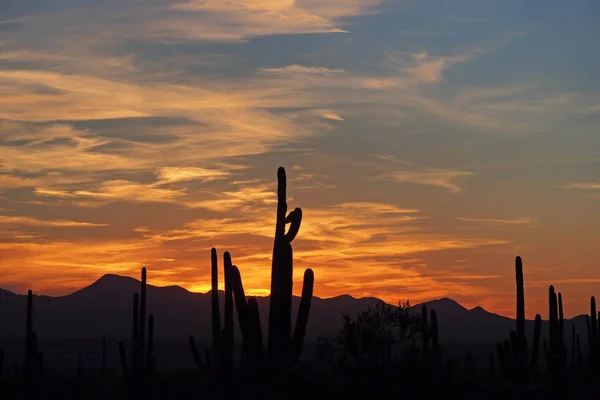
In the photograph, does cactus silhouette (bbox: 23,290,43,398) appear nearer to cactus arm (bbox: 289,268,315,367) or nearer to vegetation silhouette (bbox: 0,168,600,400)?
vegetation silhouette (bbox: 0,168,600,400)

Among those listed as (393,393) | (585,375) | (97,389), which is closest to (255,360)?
(393,393)

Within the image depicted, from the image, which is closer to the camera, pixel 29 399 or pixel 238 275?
pixel 238 275

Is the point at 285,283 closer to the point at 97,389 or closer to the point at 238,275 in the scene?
the point at 238,275

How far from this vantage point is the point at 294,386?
2669cm

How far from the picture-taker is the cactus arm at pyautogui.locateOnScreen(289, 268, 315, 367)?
2592 cm

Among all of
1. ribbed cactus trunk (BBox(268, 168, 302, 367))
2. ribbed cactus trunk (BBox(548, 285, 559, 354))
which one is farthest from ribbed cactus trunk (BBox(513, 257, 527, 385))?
ribbed cactus trunk (BBox(268, 168, 302, 367))

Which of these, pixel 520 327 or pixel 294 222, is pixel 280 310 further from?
pixel 520 327

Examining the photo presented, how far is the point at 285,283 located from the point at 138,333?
33.9ft

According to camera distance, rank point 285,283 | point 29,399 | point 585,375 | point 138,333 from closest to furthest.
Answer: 1. point 285,283
2. point 29,399
3. point 138,333
4. point 585,375

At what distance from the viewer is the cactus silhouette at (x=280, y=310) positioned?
2586cm

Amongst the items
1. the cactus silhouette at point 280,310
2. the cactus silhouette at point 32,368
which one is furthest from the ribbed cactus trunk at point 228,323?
the cactus silhouette at point 32,368

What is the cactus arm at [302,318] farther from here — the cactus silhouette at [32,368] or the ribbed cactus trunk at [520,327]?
the cactus silhouette at [32,368]

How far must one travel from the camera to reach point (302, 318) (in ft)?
85.5

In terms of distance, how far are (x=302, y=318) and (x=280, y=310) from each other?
2.38ft
